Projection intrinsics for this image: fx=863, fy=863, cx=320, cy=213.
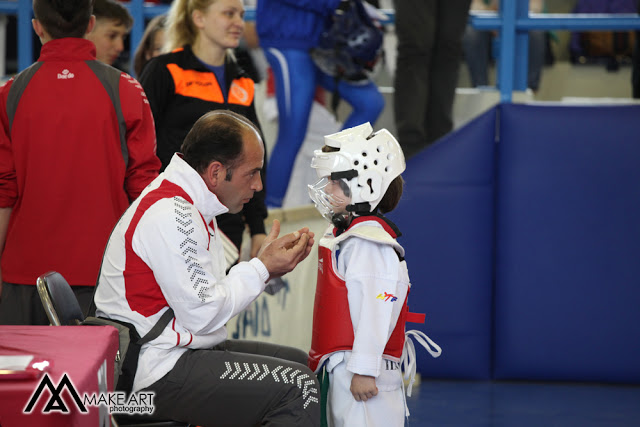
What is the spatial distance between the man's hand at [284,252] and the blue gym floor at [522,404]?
1.77 m

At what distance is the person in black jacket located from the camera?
3.40 m

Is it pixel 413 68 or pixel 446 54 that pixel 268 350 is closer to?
pixel 413 68

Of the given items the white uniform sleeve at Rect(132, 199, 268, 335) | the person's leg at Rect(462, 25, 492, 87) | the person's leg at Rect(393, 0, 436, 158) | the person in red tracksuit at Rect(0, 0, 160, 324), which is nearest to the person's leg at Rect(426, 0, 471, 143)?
the person's leg at Rect(393, 0, 436, 158)

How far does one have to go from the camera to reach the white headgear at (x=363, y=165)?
8.71 feet

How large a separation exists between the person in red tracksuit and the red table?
2.87 ft

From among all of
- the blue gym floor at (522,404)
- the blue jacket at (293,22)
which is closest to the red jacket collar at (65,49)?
the blue jacket at (293,22)

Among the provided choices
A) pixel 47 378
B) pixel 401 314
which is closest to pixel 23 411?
pixel 47 378

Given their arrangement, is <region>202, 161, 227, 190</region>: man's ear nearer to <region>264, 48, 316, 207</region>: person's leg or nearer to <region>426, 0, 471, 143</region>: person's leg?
<region>264, 48, 316, 207</region>: person's leg

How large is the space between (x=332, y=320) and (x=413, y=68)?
2480 mm

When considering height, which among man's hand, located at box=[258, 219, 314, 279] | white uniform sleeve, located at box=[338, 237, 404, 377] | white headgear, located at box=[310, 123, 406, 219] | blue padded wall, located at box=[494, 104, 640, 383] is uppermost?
white headgear, located at box=[310, 123, 406, 219]

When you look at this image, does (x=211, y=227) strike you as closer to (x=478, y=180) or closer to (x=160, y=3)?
(x=478, y=180)

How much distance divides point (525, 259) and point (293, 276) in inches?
51.1

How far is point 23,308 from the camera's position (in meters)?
2.89

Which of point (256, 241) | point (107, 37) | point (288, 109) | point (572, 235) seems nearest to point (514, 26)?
point (572, 235)
